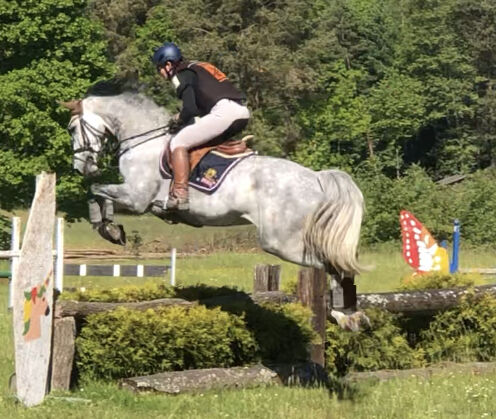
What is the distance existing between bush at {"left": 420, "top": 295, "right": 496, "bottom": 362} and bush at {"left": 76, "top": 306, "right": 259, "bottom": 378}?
2336 mm

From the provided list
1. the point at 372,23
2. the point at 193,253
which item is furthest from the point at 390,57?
the point at 193,253

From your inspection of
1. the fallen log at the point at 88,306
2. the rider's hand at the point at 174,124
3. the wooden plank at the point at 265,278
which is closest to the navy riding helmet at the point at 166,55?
the rider's hand at the point at 174,124

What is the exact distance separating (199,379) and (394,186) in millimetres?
35473

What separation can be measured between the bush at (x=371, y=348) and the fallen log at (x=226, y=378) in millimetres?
583

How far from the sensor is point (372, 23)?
86375 mm

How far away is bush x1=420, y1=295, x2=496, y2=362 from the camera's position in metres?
10.9

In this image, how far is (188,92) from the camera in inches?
353

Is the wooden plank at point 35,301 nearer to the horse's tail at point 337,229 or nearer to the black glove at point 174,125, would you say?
the black glove at point 174,125

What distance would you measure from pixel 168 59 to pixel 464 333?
440 centimetres

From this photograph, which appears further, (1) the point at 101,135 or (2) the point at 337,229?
(1) the point at 101,135

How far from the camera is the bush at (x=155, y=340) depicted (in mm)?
9070

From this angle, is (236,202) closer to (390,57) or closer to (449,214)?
(449,214)

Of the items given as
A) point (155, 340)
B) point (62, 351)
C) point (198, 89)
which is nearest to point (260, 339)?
point (155, 340)

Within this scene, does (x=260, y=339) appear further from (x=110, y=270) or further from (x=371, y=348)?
(x=110, y=270)
